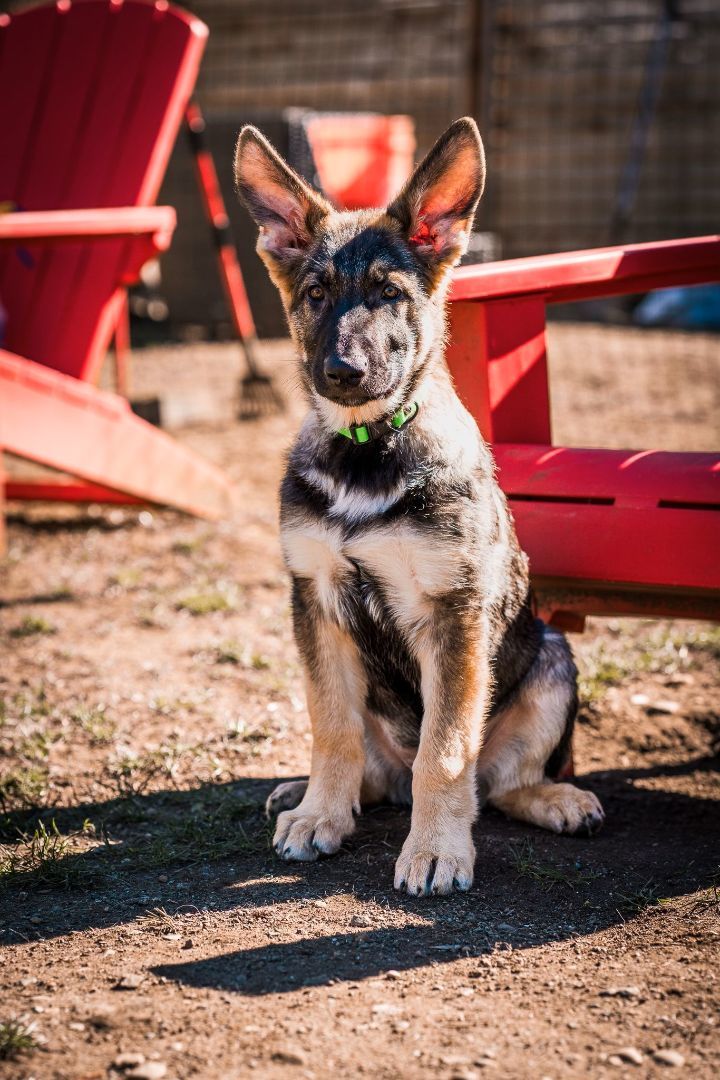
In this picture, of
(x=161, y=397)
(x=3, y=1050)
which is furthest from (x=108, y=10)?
(x=3, y=1050)

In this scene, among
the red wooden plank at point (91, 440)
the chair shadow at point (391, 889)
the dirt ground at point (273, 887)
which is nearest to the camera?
the dirt ground at point (273, 887)

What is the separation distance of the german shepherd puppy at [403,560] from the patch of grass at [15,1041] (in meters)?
0.97

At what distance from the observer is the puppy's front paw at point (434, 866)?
9.45 feet

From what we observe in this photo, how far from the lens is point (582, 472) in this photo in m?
→ 3.43

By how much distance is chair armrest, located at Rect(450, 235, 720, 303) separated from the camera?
133 inches

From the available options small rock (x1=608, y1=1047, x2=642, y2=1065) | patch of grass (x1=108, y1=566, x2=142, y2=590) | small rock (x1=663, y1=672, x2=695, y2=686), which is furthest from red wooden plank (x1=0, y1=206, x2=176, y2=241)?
small rock (x1=608, y1=1047, x2=642, y2=1065)

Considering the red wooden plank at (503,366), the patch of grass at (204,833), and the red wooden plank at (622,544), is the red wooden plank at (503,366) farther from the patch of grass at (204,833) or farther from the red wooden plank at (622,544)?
the patch of grass at (204,833)

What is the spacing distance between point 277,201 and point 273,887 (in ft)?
6.34

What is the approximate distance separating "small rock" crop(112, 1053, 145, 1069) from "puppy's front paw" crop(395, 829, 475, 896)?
89 cm

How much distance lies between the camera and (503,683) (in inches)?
131

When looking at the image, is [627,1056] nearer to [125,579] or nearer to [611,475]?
[611,475]

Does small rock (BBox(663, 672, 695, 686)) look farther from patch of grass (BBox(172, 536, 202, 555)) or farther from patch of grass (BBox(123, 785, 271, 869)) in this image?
patch of grass (BBox(172, 536, 202, 555))

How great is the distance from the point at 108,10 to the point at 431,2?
8930 mm

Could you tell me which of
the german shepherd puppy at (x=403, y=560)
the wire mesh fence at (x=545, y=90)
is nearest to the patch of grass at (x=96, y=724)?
the german shepherd puppy at (x=403, y=560)
